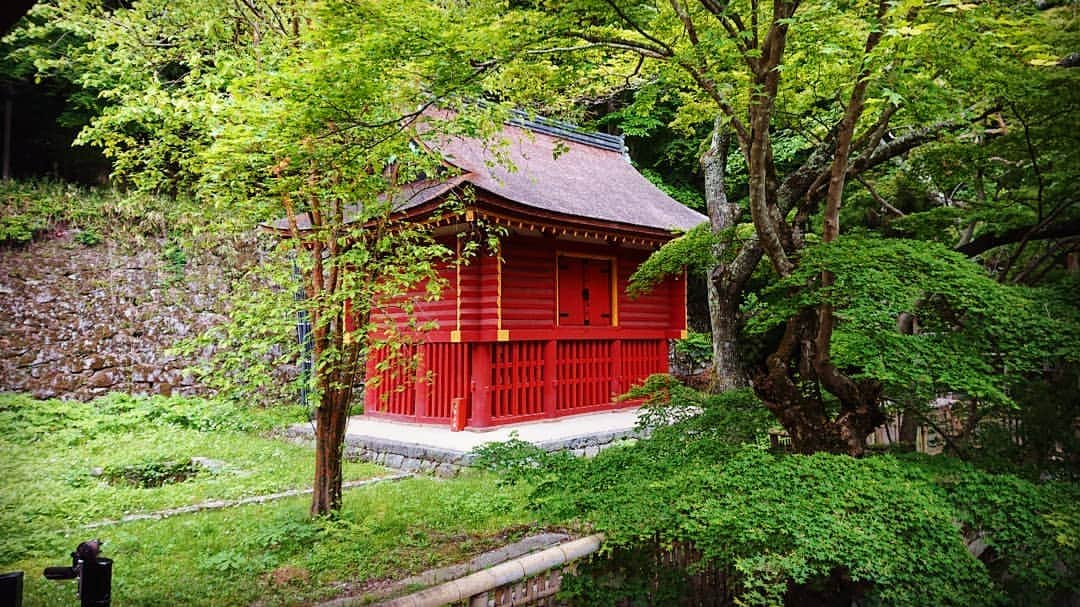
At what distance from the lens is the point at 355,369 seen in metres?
5.09

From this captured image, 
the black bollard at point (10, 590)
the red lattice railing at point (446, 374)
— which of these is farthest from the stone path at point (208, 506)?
the black bollard at point (10, 590)

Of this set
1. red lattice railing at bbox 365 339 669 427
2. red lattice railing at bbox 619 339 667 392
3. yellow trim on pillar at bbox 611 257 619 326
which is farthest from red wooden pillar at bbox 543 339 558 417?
red lattice railing at bbox 619 339 667 392

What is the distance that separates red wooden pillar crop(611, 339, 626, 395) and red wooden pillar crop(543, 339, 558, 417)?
1618 mm

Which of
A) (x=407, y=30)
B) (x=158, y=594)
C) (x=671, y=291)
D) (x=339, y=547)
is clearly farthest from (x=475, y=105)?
(x=671, y=291)

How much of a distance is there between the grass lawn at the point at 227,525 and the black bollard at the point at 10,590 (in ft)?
6.05

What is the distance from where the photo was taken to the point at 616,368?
447 inches

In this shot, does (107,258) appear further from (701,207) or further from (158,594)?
(701,207)

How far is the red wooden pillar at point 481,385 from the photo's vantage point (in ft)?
29.6

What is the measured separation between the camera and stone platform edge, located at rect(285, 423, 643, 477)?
713 centimetres

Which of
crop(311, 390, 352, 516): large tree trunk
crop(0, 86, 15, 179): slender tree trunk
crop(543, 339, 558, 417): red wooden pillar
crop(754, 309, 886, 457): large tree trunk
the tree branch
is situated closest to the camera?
crop(754, 309, 886, 457): large tree trunk

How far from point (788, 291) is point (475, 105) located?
2720 mm

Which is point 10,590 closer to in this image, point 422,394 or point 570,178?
point 422,394

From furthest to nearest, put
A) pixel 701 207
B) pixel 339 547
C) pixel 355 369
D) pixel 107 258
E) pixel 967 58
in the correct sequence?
pixel 701 207
pixel 107 258
pixel 355 369
pixel 339 547
pixel 967 58

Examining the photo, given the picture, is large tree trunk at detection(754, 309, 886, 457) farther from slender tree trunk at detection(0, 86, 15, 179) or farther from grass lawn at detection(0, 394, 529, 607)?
slender tree trunk at detection(0, 86, 15, 179)
